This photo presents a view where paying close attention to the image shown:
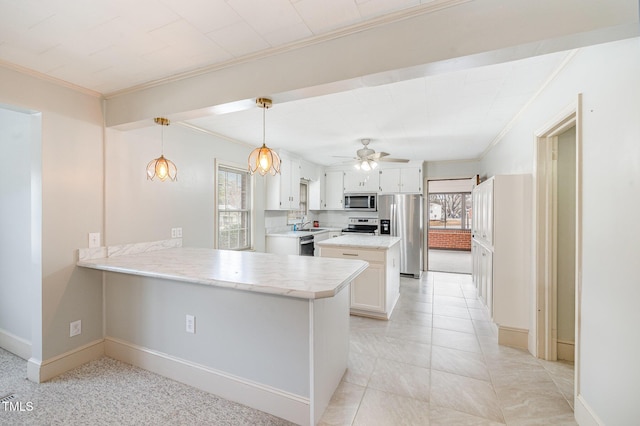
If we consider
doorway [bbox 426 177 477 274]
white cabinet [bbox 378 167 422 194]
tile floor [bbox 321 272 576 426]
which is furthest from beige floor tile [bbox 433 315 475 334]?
doorway [bbox 426 177 477 274]

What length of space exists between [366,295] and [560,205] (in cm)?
212

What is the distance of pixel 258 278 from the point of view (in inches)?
67.8

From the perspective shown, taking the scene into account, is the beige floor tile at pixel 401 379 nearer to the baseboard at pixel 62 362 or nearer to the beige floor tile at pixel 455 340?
the beige floor tile at pixel 455 340

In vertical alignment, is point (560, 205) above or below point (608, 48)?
below

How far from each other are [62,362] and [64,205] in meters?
1.29

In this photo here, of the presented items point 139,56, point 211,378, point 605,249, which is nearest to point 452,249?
point 605,249

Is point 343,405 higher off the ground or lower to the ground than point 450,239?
lower

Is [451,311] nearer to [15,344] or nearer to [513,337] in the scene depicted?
[513,337]

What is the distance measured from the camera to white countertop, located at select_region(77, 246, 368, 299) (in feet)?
5.11

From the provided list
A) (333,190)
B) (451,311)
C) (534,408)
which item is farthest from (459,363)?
(333,190)

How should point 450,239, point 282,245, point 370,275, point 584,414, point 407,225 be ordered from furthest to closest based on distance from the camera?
1. point 450,239
2. point 407,225
3. point 282,245
4. point 370,275
5. point 584,414

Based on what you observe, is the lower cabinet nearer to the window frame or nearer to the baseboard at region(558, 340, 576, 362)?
the baseboard at region(558, 340, 576, 362)

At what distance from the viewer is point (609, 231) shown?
145cm

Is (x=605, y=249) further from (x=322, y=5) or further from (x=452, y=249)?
(x=452, y=249)
